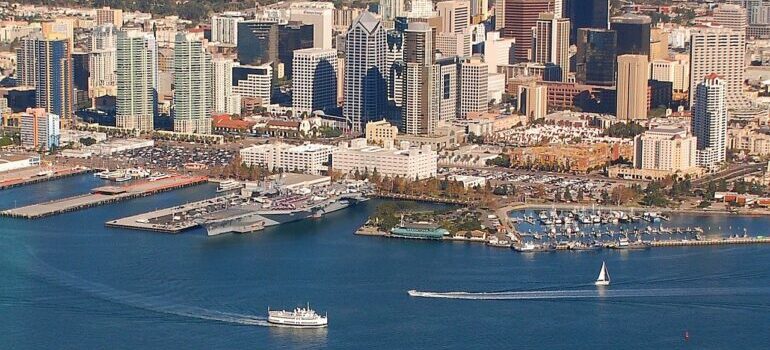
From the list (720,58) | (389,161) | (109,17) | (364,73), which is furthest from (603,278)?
(109,17)

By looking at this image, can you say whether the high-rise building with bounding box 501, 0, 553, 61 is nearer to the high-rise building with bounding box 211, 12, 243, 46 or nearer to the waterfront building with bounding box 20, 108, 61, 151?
the high-rise building with bounding box 211, 12, 243, 46

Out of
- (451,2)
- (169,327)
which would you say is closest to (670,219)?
(169,327)

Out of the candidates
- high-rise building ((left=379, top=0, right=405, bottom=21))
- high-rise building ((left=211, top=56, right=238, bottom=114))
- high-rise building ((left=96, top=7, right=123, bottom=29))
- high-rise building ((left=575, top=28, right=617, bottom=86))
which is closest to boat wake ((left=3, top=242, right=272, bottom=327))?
high-rise building ((left=211, top=56, right=238, bottom=114))

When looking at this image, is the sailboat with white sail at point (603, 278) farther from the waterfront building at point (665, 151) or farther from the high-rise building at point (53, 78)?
the high-rise building at point (53, 78)

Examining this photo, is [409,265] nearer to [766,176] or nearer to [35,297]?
[35,297]

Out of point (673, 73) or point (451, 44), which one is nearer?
point (673, 73)

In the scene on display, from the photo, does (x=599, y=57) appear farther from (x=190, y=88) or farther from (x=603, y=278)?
(x=603, y=278)

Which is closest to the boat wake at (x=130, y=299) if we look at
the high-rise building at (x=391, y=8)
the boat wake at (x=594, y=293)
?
the boat wake at (x=594, y=293)
